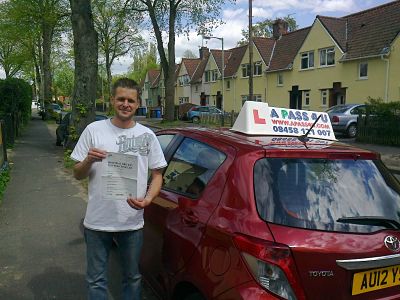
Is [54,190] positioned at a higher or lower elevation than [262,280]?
lower

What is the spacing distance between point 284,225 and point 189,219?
768 millimetres

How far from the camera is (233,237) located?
95.5 inches

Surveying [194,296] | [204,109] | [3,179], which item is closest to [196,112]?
[204,109]

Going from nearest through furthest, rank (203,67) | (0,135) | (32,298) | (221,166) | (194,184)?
1. (221,166)
2. (194,184)
3. (32,298)
4. (0,135)
5. (203,67)

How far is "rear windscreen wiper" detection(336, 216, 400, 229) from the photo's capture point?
248 cm

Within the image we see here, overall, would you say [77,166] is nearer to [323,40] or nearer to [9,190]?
[9,190]

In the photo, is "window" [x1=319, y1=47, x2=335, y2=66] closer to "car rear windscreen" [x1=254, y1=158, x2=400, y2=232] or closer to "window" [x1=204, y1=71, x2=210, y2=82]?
"window" [x1=204, y1=71, x2=210, y2=82]

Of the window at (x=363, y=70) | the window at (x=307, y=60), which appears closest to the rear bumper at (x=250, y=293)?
the window at (x=363, y=70)

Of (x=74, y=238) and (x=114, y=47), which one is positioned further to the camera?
(x=114, y=47)

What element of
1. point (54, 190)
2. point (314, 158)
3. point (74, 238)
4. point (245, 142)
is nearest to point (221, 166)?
point (245, 142)

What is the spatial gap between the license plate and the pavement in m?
2.23

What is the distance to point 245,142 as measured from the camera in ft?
9.60

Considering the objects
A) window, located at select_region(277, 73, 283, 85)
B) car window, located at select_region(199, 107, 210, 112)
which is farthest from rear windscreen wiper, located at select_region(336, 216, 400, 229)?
car window, located at select_region(199, 107, 210, 112)

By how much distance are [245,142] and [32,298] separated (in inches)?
98.8
